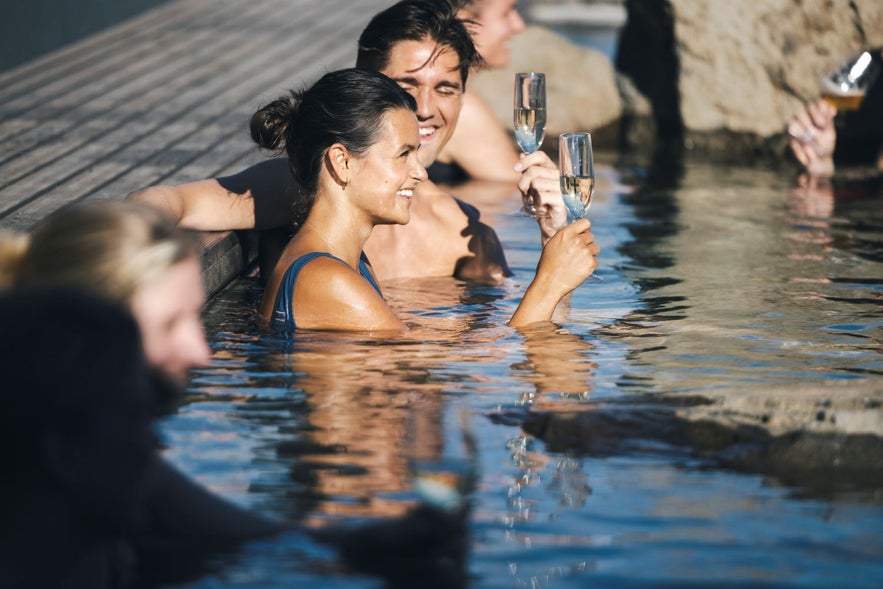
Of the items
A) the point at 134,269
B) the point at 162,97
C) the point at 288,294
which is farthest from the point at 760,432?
the point at 162,97

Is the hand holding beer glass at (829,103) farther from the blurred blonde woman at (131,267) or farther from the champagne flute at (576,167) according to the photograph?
the blurred blonde woman at (131,267)

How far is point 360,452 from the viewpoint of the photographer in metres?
3.67

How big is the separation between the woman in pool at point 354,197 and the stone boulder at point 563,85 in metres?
5.99

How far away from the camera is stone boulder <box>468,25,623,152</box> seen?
1095cm

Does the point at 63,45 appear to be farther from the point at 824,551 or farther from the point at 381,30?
the point at 824,551

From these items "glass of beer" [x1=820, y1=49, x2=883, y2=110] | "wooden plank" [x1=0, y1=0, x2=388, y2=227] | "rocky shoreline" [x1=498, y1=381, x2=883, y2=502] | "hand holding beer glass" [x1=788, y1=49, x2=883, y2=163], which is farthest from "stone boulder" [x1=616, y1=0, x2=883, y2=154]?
"rocky shoreline" [x1=498, y1=381, x2=883, y2=502]

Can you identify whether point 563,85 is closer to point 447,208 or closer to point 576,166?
point 447,208

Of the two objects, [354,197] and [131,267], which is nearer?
[131,267]

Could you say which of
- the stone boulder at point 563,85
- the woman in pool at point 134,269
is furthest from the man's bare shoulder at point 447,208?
the stone boulder at point 563,85

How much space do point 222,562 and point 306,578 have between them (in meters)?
0.19

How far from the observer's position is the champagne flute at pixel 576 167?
465 cm

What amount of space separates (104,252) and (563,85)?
9.13m

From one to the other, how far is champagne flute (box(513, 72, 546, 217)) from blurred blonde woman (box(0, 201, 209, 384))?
2905mm

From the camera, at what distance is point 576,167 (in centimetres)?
468
